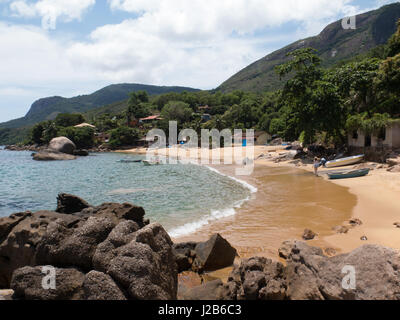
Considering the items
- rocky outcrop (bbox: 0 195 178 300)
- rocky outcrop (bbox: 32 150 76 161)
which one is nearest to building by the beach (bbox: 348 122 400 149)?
rocky outcrop (bbox: 0 195 178 300)

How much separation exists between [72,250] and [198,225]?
23.4ft

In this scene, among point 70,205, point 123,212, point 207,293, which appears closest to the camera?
point 207,293

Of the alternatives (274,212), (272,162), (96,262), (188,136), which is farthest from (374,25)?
(96,262)

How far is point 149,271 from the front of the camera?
436cm

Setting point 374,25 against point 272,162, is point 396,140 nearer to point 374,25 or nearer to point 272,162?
point 272,162

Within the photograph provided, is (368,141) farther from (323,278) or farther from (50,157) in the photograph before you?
(50,157)

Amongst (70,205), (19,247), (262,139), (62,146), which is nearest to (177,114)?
(262,139)

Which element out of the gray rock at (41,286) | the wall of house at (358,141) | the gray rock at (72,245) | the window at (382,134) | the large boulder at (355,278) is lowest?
the large boulder at (355,278)

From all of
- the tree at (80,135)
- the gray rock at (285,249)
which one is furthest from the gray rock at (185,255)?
the tree at (80,135)

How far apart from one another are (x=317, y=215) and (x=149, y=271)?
9.23 metres

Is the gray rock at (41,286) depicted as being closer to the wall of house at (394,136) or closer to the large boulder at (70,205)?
the large boulder at (70,205)

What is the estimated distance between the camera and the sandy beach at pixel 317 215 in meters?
8.77

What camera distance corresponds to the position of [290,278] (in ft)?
18.5

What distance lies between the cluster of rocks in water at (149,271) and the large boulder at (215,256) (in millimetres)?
1623
